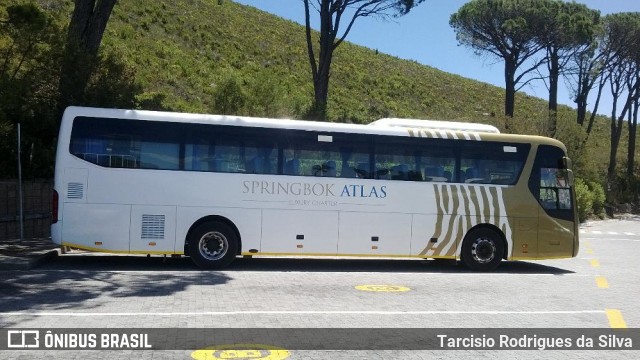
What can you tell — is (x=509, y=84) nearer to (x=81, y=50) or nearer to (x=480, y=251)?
(x=480, y=251)

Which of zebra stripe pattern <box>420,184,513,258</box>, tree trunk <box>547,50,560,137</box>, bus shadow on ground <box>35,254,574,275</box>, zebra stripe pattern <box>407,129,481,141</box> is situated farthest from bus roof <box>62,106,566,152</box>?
tree trunk <box>547,50,560,137</box>

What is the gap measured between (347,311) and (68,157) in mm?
6639

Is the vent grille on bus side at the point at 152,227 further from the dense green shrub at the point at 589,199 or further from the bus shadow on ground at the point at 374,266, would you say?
the dense green shrub at the point at 589,199

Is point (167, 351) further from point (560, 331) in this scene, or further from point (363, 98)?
point (363, 98)

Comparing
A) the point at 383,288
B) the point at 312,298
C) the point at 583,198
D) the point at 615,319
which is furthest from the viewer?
the point at 583,198

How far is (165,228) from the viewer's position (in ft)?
43.9

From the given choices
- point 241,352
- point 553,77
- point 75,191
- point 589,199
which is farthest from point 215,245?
point 553,77

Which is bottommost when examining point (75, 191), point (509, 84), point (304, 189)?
point (75, 191)

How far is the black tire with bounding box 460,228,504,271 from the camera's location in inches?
583

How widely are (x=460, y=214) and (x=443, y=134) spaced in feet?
5.78

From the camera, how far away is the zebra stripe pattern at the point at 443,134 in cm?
1451

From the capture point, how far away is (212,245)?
1361 centimetres

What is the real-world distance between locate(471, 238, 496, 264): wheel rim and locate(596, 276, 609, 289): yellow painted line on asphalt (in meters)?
2.17

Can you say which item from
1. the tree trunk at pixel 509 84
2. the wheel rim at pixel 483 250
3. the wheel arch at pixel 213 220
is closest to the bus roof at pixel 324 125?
the wheel arch at pixel 213 220
